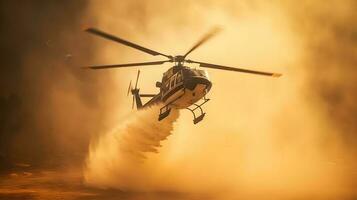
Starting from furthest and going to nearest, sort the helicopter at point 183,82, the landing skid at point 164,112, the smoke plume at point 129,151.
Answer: the smoke plume at point 129,151 < the landing skid at point 164,112 < the helicopter at point 183,82

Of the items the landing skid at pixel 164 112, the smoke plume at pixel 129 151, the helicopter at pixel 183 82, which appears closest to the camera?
the helicopter at pixel 183 82

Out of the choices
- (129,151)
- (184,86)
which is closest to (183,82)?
(184,86)

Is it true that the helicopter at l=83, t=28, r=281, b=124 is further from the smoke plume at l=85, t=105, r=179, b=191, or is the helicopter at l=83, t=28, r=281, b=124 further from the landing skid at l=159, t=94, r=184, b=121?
the smoke plume at l=85, t=105, r=179, b=191

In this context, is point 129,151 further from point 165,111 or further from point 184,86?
point 184,86

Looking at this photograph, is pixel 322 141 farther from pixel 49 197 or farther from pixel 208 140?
pixel 49 197

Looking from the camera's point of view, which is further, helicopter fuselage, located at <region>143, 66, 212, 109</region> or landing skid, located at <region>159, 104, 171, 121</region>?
landing skid, located at <region>159, 104, 171, 121</region>

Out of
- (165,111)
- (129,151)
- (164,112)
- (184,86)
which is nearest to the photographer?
(184,86)

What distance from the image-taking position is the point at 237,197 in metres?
28.3

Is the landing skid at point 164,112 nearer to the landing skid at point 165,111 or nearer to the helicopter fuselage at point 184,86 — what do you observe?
the landing skid at point 165,111

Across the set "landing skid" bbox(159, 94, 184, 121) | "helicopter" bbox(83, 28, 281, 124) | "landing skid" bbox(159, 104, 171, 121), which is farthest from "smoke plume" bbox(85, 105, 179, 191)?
"helicopter" bbox(83, 28, 281, 124)

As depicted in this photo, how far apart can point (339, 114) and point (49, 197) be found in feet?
260

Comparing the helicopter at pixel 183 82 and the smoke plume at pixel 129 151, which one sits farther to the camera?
the smoke plume at pixel 129 151

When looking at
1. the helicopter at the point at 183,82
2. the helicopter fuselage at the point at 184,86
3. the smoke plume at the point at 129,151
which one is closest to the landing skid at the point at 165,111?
the helicopter at the point at 183,82

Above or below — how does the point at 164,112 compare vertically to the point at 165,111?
below
